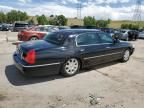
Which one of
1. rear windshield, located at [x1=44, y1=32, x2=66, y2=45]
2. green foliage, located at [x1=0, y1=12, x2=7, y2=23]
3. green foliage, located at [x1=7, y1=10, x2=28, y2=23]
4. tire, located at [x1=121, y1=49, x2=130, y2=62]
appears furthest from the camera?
green foliage, located at [x1=0, y1=12, x2=7, y2=23]

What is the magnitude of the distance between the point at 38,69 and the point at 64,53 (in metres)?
0.97

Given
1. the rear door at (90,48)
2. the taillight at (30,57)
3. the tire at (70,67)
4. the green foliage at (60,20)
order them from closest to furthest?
1. the taillight at (30,57)
2. the tire at (70,67)
3. the rear door at (90,48)
4. the green foliage at (60,20)

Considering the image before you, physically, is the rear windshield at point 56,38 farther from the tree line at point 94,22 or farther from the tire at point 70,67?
the tree line at point 94,22

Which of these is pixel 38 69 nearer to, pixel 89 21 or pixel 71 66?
pixel 71 66

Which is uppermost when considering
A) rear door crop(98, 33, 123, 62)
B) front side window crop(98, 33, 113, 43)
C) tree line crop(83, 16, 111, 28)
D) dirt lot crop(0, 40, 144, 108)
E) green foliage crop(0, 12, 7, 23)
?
green foliage crop(0, 12, 7, 23)

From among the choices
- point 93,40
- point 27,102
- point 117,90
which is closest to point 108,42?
point 93,40

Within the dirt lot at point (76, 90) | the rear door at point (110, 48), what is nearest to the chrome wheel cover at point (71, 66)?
the dirt lot at point (76, 90)

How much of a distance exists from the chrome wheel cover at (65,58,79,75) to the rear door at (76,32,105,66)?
32 centimetres

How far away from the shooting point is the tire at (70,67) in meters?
5.97

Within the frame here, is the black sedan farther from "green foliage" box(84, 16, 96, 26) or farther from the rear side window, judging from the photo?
"green foliage" box(84, 16, 96, 26)

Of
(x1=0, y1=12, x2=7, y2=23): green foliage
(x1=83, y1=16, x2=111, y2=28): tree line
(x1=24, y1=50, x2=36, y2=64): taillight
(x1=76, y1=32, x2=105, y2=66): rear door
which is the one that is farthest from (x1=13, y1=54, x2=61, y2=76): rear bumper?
(x1=0, y1=12, x2=7, y2=23): green foliage

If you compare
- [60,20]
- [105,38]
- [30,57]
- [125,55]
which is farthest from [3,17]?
[30,57]

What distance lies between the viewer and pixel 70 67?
20.0 ft

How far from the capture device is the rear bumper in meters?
5.33
